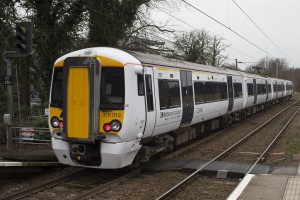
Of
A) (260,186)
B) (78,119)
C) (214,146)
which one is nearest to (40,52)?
(214,146)

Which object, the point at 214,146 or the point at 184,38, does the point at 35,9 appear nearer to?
the point at 214,146

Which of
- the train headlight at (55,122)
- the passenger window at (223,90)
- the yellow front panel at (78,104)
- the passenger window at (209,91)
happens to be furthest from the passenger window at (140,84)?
the passenger window at (223,90)

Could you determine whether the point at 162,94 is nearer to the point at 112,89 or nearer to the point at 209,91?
the point at 112,89

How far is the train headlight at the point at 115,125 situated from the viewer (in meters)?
8.11

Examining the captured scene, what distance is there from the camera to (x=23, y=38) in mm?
10188

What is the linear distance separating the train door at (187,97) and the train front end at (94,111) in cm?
364

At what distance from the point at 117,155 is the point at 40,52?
9.95 meters

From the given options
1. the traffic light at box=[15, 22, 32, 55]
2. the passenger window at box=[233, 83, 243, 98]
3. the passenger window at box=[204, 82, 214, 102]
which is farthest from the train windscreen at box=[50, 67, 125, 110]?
the passenger window at box=[233, 83, 243, 98]

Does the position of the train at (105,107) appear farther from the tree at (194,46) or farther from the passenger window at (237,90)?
the tree at (194,46)

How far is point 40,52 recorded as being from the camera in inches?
657

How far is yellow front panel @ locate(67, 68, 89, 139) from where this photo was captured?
821 centimetres

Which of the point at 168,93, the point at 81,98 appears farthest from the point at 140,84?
the point at 168,93

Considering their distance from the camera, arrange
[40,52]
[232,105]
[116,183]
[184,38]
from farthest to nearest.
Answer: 1. [184,38]
2. [232,105]
3. [40,52]
4. [116,183]

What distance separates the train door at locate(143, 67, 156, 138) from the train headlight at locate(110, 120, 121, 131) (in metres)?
1.01
